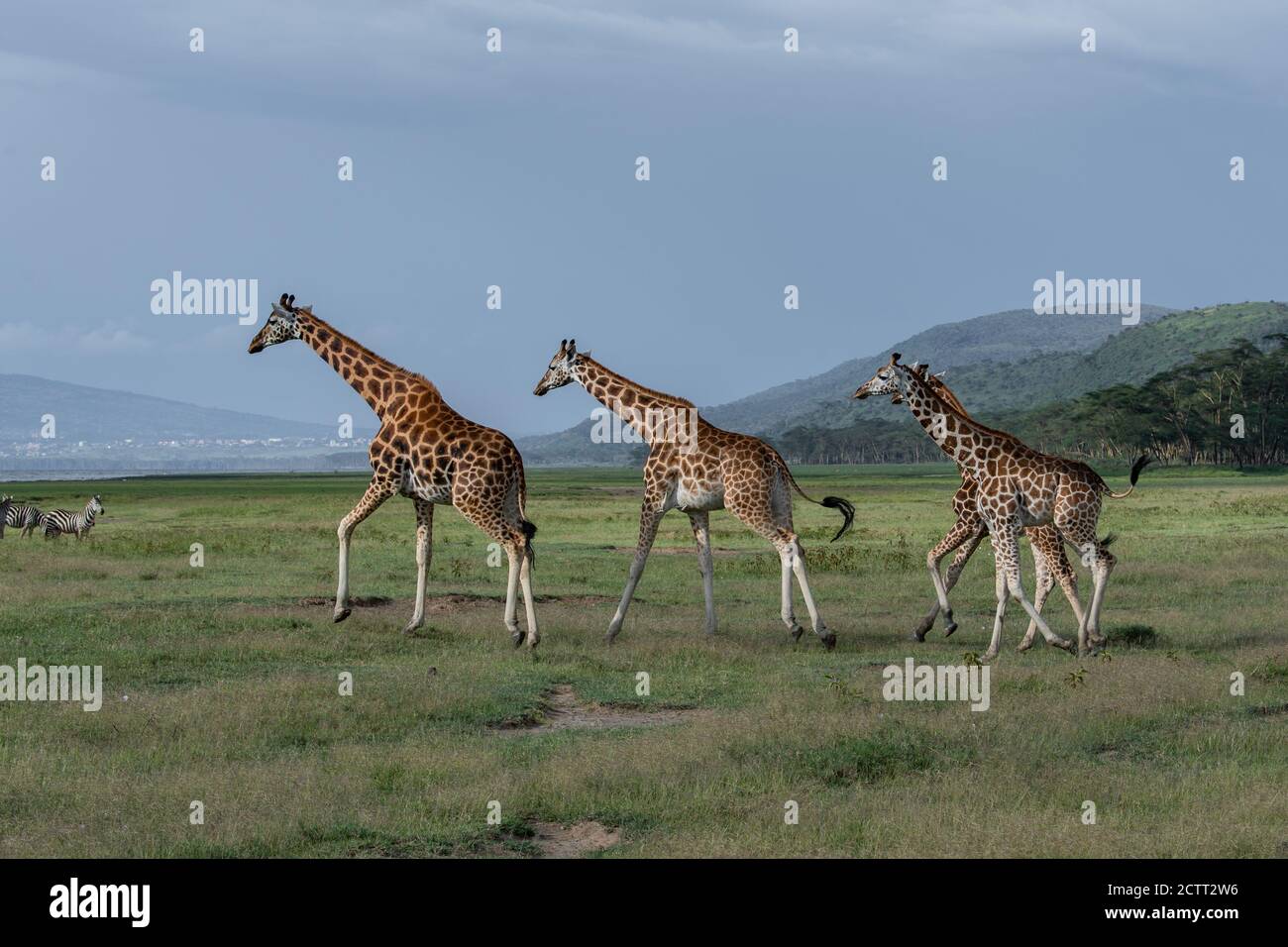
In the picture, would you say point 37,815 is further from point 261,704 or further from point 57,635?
point 57,635

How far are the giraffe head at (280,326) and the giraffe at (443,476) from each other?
1672 mm

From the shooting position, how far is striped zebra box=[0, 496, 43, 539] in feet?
125

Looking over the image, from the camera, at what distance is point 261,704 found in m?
13.4

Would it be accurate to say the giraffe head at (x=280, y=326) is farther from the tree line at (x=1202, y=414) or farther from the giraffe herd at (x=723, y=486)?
the tree line at (x=1202, y=414)

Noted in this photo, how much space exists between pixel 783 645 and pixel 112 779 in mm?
8521

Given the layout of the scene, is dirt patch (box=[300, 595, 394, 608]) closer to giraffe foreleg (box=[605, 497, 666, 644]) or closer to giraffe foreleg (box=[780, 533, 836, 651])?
giraffe foreleg (box=[605, 497, 666, 644])

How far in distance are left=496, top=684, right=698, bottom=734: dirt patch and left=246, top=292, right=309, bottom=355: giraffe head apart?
689 centimetres

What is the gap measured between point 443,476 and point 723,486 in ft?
10.4

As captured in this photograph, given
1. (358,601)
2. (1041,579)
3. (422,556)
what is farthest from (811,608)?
(358,601)

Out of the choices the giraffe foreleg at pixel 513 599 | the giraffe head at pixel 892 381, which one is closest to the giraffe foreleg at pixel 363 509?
the giraffe foreleg at pixel 513 599

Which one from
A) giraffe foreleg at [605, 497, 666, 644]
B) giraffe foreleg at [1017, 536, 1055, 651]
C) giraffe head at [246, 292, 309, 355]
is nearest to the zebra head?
giraffe head at [246, 292, 309, 355]

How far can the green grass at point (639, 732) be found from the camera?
31.7ft

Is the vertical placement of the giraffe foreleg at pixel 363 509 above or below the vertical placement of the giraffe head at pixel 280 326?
below

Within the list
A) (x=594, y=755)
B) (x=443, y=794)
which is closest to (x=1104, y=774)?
(x=594, y=755)
